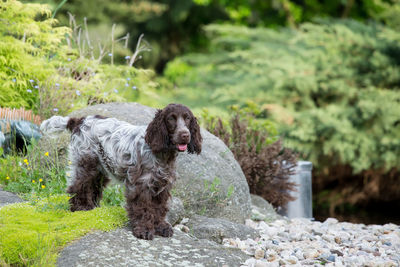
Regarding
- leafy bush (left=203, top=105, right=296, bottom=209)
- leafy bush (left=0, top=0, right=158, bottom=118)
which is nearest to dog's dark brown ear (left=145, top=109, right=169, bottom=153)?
leafy bush (left=203, top=105, right=296, bottom=209)

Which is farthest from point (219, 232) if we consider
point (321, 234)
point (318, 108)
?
point (318, 108)

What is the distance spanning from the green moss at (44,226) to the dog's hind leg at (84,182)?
0.39 feet

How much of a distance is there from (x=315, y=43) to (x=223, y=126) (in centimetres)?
524

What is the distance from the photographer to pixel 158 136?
4078 mm

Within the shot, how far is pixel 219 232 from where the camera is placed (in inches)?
190

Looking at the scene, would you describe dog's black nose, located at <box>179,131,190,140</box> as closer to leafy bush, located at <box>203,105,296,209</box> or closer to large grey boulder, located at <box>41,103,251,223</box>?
large grey boulder, located at <box>41,103,251,223</box>

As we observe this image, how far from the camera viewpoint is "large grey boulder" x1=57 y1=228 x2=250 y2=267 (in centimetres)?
380

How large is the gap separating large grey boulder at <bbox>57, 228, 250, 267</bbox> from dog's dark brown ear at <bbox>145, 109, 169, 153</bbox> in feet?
2.46

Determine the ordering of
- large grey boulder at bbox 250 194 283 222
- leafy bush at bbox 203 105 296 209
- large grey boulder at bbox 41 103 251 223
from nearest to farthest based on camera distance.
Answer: large grey boulder at bbox 41 103 251 223
large grey boulder at bbox 250 194 283 222
leafy bush at bbox 203 105 296 209

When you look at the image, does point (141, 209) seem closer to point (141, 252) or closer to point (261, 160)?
point (141, 252)

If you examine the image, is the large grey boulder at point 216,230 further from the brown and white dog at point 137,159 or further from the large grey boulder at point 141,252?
the brown and white dog at point 137,159

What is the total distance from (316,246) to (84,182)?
86.5 inches

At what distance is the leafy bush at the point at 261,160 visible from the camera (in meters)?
7.10

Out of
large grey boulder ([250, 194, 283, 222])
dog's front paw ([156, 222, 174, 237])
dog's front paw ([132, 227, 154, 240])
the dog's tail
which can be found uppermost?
the dog's tail
